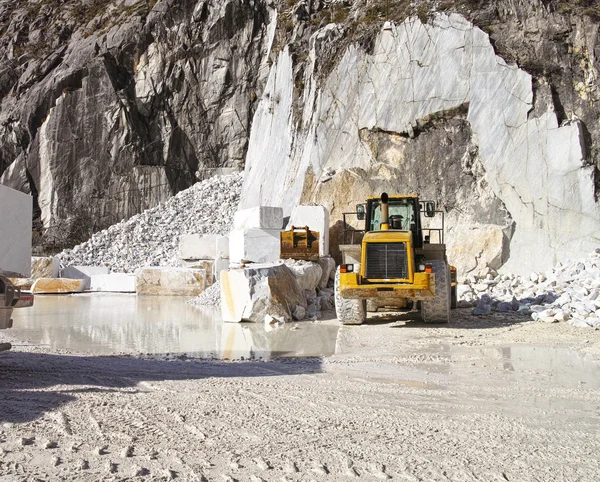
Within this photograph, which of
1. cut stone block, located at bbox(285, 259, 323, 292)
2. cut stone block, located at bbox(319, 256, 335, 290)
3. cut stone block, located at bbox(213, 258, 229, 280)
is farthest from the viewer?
cut stone block, located at bbox(213, 258, 229, 280)

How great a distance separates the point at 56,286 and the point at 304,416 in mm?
18573

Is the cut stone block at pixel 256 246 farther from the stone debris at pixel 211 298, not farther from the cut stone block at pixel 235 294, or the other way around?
the cut stone block at pixel 235 294

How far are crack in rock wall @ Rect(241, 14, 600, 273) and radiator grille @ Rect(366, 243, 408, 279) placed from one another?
8.23m

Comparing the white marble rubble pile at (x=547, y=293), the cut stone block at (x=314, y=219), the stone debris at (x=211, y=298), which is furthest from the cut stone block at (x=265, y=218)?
the white marble rubble pile at (x=547, y=293)

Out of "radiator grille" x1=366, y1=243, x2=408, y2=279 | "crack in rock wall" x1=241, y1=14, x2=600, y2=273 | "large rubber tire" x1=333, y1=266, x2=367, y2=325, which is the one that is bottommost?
"large rubber tire" x1=333, y1=266, x2=367, y2=325

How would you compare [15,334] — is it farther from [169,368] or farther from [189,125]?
[189,125]

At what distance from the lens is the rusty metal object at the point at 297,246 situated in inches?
546

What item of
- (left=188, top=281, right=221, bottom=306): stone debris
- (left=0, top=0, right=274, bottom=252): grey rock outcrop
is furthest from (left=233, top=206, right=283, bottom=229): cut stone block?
(left=0, top=0, right=274, bottom=252): grey rock outcrop

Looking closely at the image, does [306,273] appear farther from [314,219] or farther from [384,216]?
[314,219]

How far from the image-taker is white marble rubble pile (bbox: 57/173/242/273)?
26938 mm

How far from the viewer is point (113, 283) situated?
2170 cm

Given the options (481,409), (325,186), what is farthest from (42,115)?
(481,409)

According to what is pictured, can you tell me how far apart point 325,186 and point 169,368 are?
14.9m

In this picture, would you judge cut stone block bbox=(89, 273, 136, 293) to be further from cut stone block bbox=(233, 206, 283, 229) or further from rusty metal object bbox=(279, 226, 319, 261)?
rusty metal object bbox=(279, 226, 319, 261)
